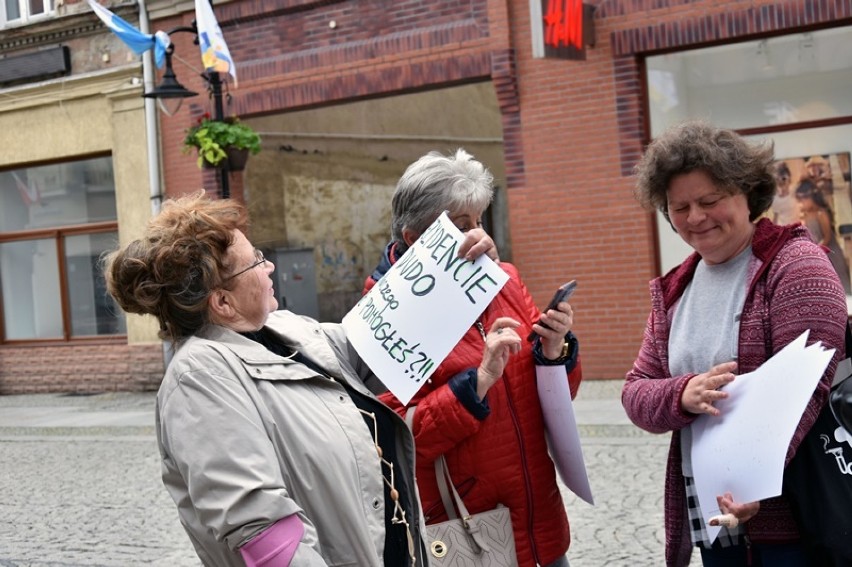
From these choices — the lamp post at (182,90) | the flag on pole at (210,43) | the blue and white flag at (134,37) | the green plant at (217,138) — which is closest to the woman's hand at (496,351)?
the lamp post at (182,90)

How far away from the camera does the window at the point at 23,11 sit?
15789 mm

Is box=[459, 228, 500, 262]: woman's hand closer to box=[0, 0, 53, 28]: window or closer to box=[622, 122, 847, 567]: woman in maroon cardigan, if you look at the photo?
→ box=[622, 122, 847, 567]: woman in maroon cardigan

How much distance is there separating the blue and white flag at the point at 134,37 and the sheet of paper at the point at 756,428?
451 inches

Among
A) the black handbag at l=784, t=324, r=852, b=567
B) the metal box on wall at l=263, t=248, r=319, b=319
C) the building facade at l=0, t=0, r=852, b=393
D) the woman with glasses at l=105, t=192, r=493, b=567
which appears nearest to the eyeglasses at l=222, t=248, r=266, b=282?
the woman with glasses at l=105, t=192, r=493, b=567

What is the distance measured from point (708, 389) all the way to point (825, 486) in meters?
0.34

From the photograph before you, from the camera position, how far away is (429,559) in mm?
2912

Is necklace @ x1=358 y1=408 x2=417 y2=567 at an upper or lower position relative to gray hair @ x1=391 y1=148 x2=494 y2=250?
lower

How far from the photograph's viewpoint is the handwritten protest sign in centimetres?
288

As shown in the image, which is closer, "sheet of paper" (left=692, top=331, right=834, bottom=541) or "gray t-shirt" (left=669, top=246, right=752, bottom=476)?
"sheet of paper" (left=692, top=331, right=834, bottom=541)

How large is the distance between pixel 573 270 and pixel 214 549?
32.7 feet

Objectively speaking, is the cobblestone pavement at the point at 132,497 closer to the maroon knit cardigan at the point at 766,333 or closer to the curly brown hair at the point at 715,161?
the maroon knit cardigan at the point at 766,333

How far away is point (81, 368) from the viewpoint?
1577 cm

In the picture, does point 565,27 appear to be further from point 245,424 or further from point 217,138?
point 245,424

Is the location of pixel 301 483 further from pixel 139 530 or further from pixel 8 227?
pixel 8 227
